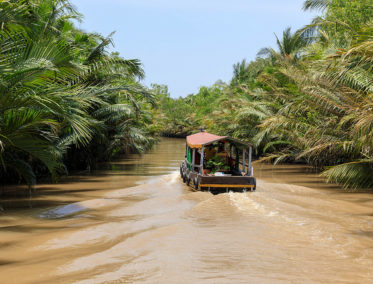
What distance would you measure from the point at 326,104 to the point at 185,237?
9598 mm

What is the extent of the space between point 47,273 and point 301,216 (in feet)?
20.4

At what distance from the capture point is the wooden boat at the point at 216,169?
13508 mm

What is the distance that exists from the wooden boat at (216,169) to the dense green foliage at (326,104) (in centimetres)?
273

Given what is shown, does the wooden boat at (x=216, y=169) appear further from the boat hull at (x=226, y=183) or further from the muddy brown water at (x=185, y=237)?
the muddy brown water at (x=185, y=237)

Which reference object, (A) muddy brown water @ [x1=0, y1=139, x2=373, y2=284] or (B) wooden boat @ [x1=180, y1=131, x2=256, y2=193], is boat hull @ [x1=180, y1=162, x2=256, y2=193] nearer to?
(B) wooden boat @ [x1=180, y1=131, x2=256, y2=193]

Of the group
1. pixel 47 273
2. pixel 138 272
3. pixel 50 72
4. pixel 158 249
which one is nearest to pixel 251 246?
pixel 158 249

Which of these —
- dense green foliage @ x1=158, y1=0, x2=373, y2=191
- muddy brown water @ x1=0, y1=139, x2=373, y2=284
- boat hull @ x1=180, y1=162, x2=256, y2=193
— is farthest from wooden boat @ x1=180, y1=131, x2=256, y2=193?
dense green foliage @ x1=158, y1=0, x2=373, y2=191

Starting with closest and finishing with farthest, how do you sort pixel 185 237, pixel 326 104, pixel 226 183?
1. pixel 185 237
2. pixel 226 183
3. pixel 326 104

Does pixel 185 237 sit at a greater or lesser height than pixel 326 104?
lesser

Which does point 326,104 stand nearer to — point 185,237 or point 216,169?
point 216,169

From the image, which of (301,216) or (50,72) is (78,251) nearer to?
(50,72)

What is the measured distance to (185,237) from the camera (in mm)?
8258

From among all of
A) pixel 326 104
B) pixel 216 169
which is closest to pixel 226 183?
pixel 216 169

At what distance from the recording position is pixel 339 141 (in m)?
15.8
